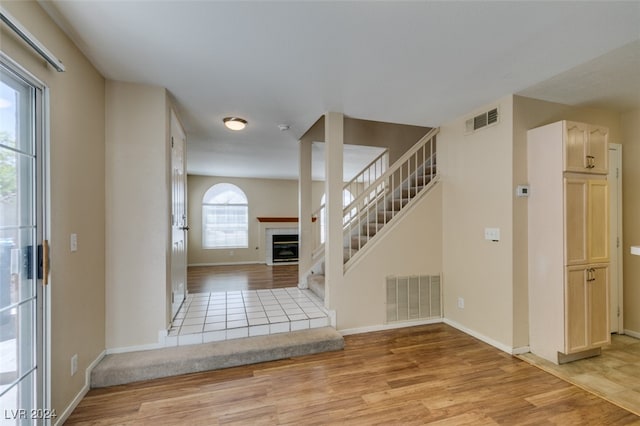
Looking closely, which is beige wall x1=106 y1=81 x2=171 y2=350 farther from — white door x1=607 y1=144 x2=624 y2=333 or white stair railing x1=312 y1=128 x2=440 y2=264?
white door x1=607 y1=144 x2=624 y2=333

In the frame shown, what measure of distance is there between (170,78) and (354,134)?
2730 millimetres

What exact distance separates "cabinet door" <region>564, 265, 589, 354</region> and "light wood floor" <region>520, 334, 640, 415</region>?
17 cm

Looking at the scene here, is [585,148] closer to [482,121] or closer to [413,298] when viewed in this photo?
[482,121]

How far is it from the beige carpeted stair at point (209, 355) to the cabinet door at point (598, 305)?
91.8 inches

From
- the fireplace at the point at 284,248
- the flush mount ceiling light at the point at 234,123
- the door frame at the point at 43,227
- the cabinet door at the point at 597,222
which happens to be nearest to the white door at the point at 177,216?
the flush mount ceiling light at the point at 234,123

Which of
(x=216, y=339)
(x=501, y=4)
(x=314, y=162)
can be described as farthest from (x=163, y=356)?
(x=314, y=162)

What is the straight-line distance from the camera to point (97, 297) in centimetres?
226

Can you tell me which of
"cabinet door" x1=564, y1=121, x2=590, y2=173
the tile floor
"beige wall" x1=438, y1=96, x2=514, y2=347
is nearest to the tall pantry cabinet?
"cabinet door" x1=564, y1=121, x2=590, y2=173

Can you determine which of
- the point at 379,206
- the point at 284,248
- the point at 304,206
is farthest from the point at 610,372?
the point at 284,248

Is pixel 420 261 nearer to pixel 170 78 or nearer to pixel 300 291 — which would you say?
pixel 300 291

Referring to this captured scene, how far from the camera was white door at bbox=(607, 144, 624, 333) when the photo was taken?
3172 millimetres

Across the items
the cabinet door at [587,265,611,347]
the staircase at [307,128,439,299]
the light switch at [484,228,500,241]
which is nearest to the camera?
the cabinet door at [587,265,611,347]

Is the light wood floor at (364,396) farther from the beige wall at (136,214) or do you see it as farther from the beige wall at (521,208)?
the beige wall at (136,214)

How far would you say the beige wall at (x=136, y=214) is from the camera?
2.43 metres
